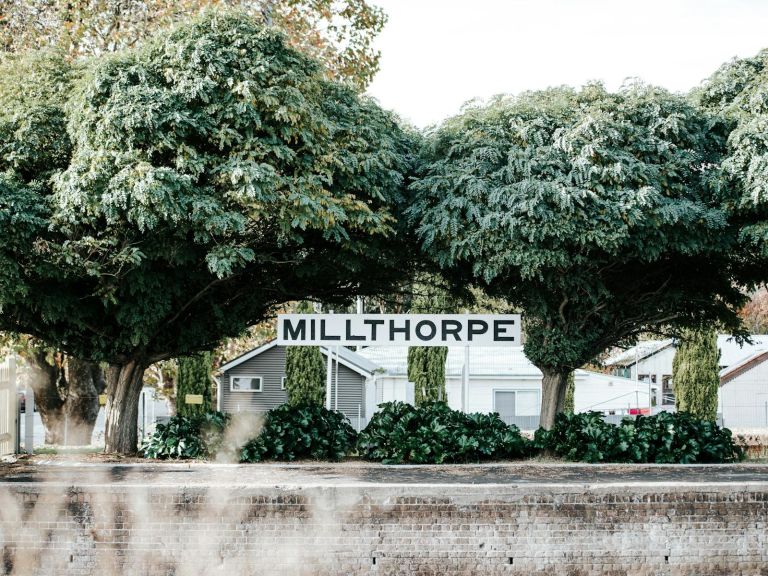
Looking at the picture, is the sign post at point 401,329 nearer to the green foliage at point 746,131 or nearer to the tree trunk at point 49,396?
the green foliage at point 746,131

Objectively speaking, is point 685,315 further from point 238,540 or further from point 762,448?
point 238,540

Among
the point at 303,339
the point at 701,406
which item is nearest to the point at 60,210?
the point at 303,339

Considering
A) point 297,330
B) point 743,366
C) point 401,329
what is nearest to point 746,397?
point 743,366

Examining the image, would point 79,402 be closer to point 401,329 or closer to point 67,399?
point 67,399

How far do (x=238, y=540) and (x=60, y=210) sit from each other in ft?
18.6

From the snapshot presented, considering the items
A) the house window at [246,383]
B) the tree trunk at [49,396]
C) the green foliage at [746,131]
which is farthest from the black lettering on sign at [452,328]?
the house window at [246,383]

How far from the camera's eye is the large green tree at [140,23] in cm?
1873

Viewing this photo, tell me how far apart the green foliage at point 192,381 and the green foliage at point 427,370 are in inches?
270

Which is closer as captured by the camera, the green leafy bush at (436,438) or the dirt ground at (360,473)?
the dirt ground at (360,473)

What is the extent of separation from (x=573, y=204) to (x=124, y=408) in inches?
336

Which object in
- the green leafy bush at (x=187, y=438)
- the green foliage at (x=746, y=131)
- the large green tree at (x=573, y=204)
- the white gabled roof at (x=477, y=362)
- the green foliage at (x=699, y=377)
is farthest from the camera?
the white gabled roof at (x=477, y=362)

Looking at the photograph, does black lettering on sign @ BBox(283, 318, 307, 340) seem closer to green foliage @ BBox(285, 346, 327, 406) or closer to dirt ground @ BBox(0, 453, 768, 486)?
dirt ground @ BBox(0, 453, 768, 486)

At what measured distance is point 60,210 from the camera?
1263cm

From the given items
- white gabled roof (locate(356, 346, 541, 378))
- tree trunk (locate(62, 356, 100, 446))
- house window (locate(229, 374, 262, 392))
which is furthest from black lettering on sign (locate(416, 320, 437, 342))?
house window (locate(229, 374, 262, 392))
